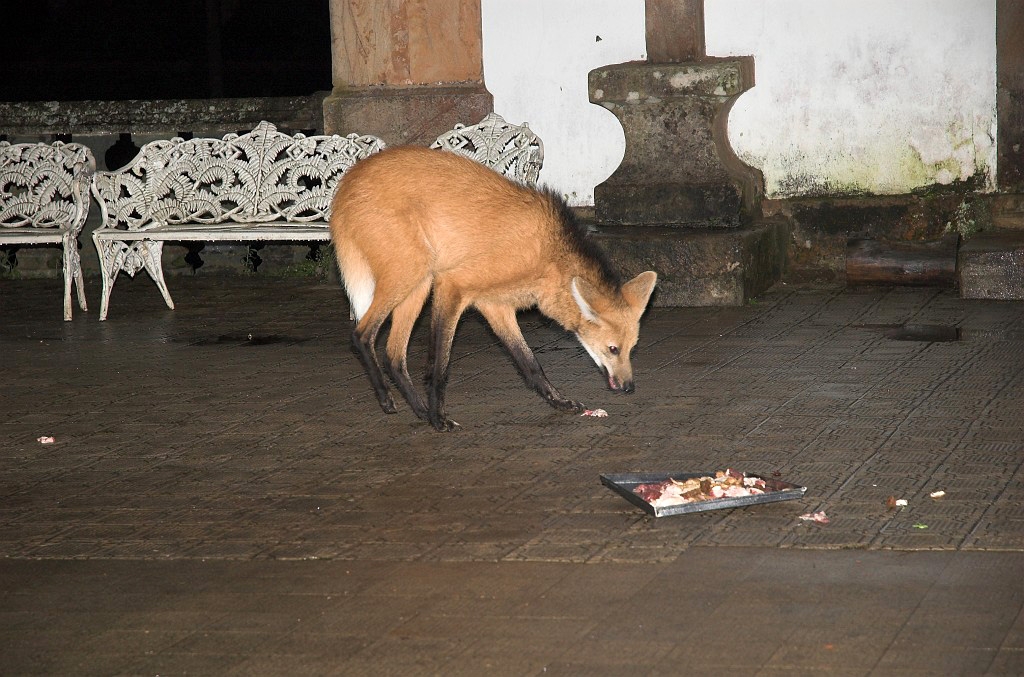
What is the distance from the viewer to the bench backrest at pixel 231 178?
971cm

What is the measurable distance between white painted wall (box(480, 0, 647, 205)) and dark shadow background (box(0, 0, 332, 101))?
48.5 ft

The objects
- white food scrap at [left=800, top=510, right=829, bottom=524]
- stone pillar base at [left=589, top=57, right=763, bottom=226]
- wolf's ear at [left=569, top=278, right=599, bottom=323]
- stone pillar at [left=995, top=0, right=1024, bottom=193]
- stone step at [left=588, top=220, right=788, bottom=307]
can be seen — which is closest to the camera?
white food scrap at [left=800, top=510, right=829, bottom=524]

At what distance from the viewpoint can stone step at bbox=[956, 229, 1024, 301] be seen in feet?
29.2

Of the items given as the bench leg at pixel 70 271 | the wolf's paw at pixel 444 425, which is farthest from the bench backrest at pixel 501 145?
the wolf's paw at pixel 444 425

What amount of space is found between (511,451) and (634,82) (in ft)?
15.3

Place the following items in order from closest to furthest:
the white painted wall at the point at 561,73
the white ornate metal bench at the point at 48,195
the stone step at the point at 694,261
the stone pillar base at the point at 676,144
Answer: the stone step at the point at 694,261 < the stone pillar base at the point at 676,144 < the white ornate metal bench at the point at 48,195 < the white painted wall at the point at 561,73

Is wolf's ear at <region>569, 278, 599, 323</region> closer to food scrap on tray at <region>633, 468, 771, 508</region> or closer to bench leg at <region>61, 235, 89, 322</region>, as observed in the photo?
food scrap on tray at <region>633, 468, 771, 508</region>

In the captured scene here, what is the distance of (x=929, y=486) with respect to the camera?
4.96 meters

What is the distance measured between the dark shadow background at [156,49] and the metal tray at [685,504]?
2052 cm

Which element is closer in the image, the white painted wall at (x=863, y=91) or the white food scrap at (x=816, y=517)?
the white food scrap at (x=816, y=517)

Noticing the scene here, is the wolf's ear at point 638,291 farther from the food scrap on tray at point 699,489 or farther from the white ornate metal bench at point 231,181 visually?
the white ornate metal bench at point 231,181

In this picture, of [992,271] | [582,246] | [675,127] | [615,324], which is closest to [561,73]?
[675,127]

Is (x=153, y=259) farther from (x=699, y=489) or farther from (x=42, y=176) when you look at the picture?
(x=699, y=489)

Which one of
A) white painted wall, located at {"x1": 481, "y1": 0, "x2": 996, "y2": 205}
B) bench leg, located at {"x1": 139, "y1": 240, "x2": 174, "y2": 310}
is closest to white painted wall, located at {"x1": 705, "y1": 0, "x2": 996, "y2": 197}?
white painted wall, located at {"x1": 481, "y1": 0, "x2": 996, "y2": 205}
